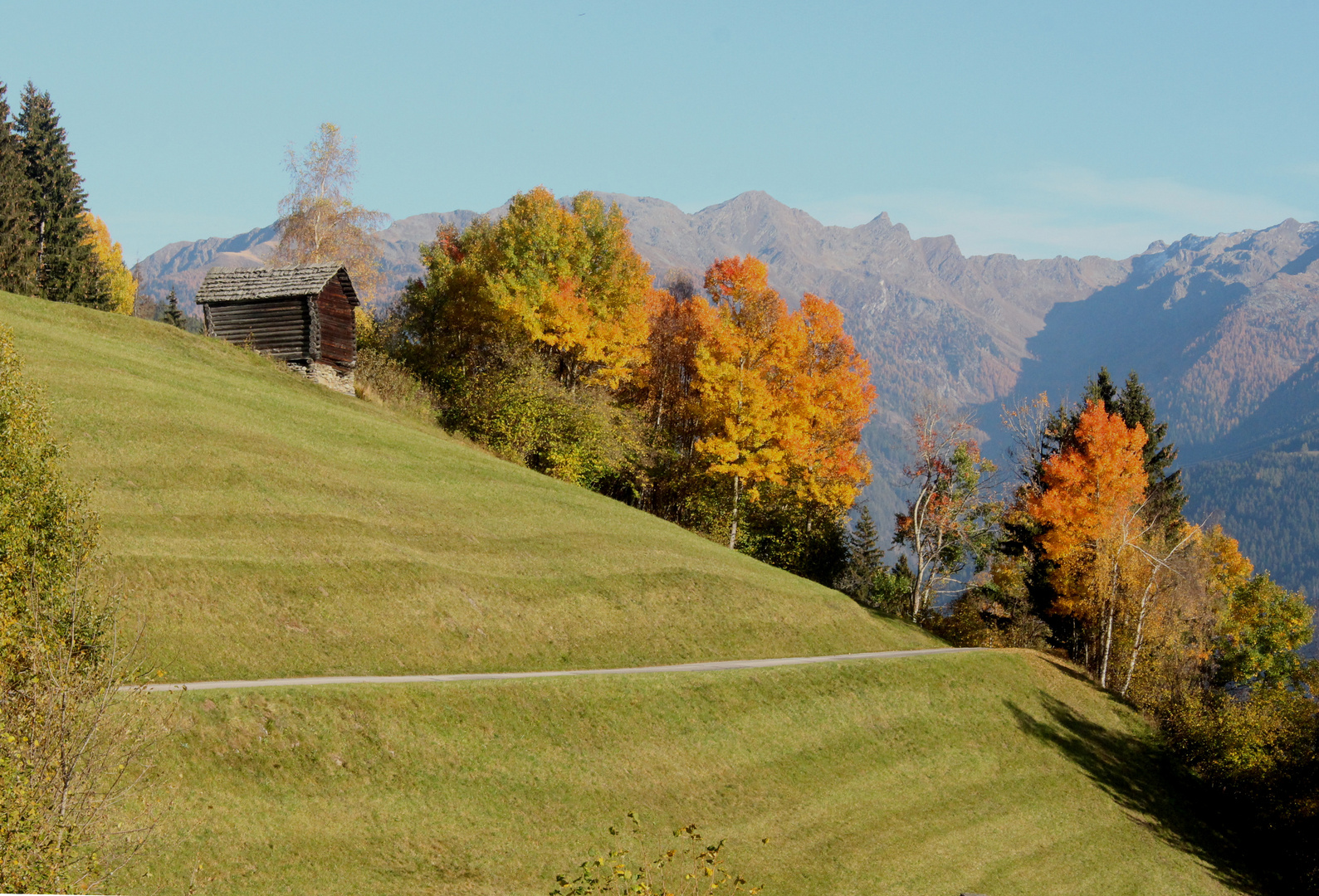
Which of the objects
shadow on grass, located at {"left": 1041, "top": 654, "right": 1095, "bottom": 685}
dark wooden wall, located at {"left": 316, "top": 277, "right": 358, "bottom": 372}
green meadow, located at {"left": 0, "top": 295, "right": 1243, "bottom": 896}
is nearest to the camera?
green meadow, located at {"left": 0, "top": 295, "right": 1243, "bottom": 896}

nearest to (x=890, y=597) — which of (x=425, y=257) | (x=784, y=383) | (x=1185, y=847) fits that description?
(x=784, y=383)

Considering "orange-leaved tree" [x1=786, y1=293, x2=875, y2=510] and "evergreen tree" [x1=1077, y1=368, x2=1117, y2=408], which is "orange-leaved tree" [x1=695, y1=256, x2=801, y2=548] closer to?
"orange-leaved tree" [x1=786, y1=293, x2=875, y2=510]

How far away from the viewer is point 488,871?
2041 centimetres

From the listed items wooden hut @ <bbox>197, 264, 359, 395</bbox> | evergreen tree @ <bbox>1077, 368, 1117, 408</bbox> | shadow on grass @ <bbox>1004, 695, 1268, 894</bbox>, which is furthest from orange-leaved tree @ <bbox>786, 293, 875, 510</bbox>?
wooden hut @ <bbox>197, 264, 359, 395</bbox>

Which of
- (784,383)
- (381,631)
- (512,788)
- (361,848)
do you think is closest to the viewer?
(361,848)

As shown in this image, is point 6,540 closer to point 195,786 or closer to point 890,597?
point 195,786

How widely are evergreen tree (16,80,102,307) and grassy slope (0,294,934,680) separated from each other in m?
26.8

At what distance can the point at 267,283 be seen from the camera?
50.3m

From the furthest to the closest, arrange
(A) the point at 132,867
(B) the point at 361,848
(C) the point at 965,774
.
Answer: (C) the point at 965,774, (B) the point at 361,848, (A) the point at 132,867

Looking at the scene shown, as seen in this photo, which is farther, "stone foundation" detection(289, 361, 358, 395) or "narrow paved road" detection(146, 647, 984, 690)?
"stone foundation" detection(289, 361, 358, 395)

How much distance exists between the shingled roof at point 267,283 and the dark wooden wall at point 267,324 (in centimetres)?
37

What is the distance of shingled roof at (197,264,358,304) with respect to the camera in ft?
163

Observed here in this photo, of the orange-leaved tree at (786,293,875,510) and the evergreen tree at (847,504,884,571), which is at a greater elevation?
the orange-leaved tree at (786,293,875,510)

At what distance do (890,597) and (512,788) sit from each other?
154 feet
